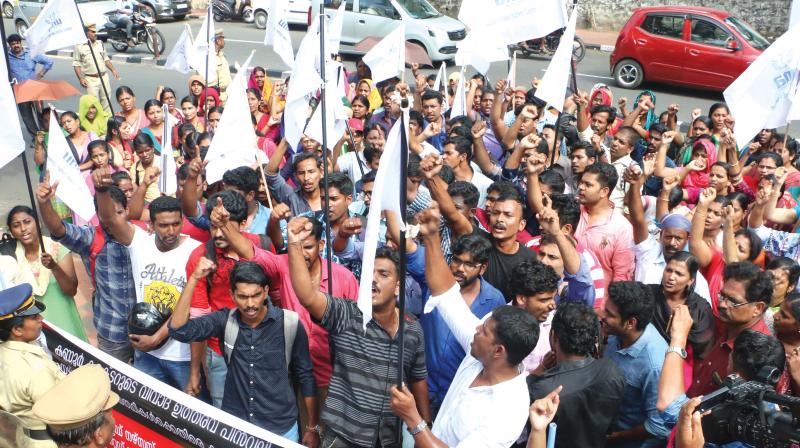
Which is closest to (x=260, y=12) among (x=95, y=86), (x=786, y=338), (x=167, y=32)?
(x=167, y=32)

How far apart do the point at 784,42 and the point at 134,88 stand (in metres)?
12.0

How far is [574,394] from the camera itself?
3.21 metres

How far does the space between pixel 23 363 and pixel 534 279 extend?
2.30m

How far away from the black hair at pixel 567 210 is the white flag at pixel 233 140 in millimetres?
2068

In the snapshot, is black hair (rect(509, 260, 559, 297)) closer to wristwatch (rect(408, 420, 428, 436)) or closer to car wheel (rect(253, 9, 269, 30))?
wristwatch (rect(408, 420, 428, 436))

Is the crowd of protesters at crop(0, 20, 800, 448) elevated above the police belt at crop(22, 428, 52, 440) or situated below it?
above

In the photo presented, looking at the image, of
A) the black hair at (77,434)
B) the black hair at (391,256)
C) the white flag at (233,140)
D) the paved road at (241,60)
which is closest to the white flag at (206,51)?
the white flag at (233,140)

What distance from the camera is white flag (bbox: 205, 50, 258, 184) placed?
5426 millimetres

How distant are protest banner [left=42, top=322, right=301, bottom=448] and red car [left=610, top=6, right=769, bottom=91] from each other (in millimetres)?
12024

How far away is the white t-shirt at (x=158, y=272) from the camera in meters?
4.39

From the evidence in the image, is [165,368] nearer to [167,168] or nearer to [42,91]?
[167,168]

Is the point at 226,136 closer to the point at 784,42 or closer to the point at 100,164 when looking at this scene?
the point at 100,164

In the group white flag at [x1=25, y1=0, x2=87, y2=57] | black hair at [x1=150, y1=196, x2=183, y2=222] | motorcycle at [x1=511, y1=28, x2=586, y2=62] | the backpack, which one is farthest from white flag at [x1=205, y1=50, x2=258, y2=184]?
→ motorcycle at [x1=511, y1=28, x2=586, y2=62]

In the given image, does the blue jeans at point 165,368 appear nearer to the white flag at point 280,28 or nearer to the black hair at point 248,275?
the black hair at point 248,275
